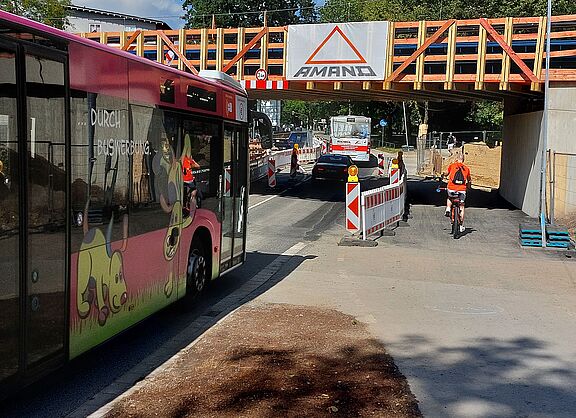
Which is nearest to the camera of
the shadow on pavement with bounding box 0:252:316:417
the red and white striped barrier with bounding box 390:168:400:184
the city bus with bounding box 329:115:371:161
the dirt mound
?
the shadow on pavement with bounding box 0:252:316:417

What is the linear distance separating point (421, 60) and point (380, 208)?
5.48 m

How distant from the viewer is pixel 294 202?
78.9 feet

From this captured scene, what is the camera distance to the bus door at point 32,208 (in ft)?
15.8

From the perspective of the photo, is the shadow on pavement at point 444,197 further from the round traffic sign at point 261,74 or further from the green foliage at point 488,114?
the green foliage at point 488,114

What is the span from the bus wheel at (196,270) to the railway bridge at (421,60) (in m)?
9.06

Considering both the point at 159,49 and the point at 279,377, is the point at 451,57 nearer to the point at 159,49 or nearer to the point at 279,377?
the point at 159,49

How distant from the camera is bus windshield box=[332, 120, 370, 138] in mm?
50656

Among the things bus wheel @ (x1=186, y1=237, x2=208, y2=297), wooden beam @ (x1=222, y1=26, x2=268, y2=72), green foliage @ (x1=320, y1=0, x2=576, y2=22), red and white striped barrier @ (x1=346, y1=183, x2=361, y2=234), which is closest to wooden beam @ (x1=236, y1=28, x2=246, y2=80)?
wooden beam @ (x1=222, y1=26, x2=268, y2=72)

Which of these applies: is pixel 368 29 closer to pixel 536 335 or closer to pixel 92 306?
pixel 536 335

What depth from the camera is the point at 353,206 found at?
1502cm

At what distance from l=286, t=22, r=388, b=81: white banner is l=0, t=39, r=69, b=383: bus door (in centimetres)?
1530

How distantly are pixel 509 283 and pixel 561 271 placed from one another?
1.78 metres

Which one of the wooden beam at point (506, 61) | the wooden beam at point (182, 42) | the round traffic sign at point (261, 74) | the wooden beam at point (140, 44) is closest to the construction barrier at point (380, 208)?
the wooden beam at point (506, 61)

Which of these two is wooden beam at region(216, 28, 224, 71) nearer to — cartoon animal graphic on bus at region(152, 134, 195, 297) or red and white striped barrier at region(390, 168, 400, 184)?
red and white striped barrier at region(390, 168, 400, 184)
